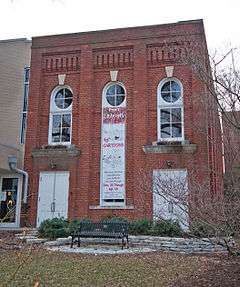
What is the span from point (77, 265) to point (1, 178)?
11137 mm

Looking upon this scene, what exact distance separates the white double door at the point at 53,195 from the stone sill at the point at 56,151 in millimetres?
859

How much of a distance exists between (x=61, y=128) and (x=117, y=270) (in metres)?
11.1

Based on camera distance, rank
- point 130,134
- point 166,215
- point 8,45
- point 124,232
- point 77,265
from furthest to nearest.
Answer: point 8,45
point 130,134
point 166,215
point 124,232
point 77,265

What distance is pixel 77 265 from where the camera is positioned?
31.7ft

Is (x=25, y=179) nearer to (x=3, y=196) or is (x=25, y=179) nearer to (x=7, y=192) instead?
(x=7, y=192)

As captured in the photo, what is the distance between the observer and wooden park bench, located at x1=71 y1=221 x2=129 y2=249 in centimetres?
1342

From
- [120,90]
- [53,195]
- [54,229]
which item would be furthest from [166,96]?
[54,229]

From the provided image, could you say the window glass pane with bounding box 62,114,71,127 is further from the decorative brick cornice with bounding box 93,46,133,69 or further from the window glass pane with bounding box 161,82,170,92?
the window glass pane with bounding box 161,82,170,92

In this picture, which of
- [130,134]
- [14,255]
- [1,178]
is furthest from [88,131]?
[14,255]

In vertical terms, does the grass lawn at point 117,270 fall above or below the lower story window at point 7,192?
below

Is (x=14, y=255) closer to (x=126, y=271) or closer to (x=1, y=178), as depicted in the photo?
(x=126, y=271)

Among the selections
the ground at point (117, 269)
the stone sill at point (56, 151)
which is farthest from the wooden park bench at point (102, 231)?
the stone sill at point (56, 151)

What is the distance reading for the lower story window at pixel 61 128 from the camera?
19.1 m

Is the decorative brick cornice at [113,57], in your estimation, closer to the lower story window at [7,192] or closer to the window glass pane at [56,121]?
the window glass pane at [56,121]
